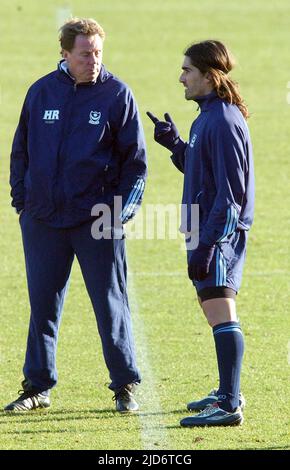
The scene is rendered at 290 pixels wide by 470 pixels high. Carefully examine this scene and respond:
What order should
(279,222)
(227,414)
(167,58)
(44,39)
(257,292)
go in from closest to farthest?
(227,414)
(257,292)
(279,222)
(167,58)
(44,39)

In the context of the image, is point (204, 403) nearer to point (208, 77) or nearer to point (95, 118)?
point (95, 118)

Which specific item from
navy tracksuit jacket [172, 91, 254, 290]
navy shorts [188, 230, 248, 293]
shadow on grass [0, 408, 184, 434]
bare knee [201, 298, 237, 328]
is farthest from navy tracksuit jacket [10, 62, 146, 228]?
shadow on grass [0, 408, 184, 434]

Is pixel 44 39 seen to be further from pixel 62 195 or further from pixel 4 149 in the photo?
pixel 62 195

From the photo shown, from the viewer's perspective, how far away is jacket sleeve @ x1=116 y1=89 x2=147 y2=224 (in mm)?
7375

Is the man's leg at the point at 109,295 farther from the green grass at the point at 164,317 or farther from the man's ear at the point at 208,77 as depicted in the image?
the man's ear at the point at 208,77

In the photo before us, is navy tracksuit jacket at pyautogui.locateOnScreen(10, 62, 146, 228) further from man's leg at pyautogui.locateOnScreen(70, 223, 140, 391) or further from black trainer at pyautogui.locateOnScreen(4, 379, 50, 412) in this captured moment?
black trainer at pyautogui.locateOnScreen(4, 379, 50, 412)

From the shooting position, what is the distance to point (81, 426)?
7039 mm

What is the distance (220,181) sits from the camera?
6.84 metres

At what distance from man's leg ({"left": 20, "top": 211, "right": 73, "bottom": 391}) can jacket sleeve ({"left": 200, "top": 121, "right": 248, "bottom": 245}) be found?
98 cm

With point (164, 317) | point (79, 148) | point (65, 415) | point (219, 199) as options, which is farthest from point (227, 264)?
point (164, 317)

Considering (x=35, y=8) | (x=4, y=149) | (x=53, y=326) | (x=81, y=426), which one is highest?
(x=35, y=8)

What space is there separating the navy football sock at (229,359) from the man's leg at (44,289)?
103 cm

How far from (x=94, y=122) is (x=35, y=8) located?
76.4 feet

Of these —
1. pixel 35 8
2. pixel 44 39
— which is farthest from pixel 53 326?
pixel 35 8
